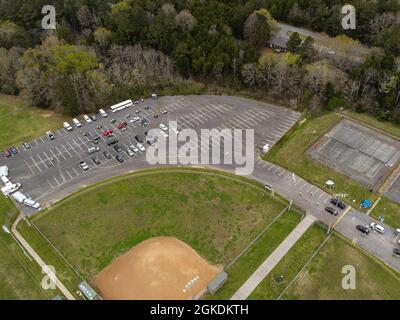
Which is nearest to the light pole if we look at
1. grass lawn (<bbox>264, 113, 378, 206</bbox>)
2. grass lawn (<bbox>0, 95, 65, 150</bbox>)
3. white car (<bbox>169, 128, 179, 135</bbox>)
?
grass lawn (<bbox>264, 113, 378, 206</bbox>)

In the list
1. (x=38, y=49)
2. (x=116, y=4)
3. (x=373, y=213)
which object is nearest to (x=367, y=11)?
(x=373, y=213)

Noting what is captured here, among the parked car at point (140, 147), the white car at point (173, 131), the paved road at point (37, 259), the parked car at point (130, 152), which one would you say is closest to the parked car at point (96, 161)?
the parked car at point (130, 152)

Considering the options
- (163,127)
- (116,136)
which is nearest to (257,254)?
(163,127)

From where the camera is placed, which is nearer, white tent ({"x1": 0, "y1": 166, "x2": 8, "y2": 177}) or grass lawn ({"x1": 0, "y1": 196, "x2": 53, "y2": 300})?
grass lawn ({"x1": 0, "y1": 196, "x2": 53, "y2": 300})

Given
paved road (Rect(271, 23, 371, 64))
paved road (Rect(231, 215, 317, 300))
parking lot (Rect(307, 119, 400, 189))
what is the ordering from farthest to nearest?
1. paved road (Rect(271, 23, 371, 64))
2. parking lot (Rect(307, 119, 400, 189))
3. paved road (Rect(231, 215, 317, 300))

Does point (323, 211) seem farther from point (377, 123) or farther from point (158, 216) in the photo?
point (377, 123)

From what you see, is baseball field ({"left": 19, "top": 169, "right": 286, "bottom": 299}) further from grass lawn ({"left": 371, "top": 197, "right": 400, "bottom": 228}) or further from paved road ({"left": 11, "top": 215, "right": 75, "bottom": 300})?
grass lawn ({"left": 371, "top": 197, "right": 400, "bottom": 228})
